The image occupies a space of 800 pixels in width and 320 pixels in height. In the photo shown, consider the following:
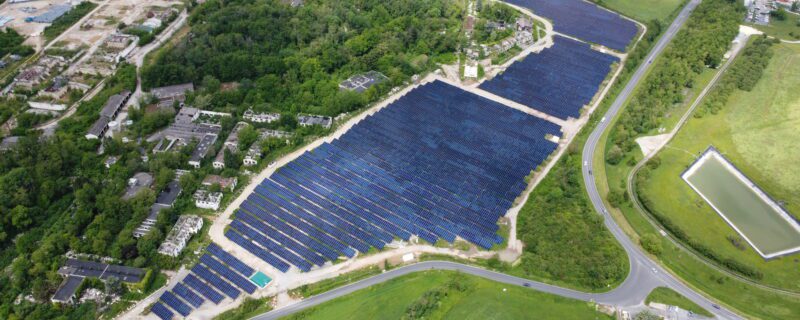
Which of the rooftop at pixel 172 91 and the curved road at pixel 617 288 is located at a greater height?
the rooftop at pixel 172 91

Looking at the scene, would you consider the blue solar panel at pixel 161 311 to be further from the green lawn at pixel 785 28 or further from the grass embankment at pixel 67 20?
the green lawn at pixel 785 28

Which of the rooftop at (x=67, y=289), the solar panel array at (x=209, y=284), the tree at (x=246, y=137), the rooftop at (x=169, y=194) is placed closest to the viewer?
the rooftop at (x=67, y=289)

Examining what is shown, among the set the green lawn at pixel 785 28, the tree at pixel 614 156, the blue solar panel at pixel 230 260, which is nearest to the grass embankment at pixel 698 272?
the tree at pixel 614 156

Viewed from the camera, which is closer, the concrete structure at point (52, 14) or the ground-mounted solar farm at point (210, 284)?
the ground-mounted solar farm at point (210, 284)

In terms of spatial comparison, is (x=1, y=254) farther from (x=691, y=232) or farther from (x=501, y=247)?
(x=691, y=232)

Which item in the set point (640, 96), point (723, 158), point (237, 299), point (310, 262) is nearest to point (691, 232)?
point (723, 158)

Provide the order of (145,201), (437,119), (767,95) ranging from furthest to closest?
(767,95)
(437,119)
(145,201)

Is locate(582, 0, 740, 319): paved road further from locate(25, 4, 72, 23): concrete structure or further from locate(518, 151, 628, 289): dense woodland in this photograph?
locate(25, 4, 72, 23): concrete structure
